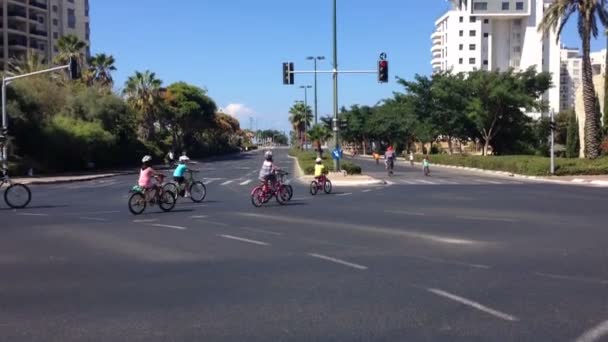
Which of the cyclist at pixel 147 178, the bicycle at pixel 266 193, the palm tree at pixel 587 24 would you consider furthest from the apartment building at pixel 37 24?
the cyclist at pixel 147 178

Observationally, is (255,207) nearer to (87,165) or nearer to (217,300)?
(217,300)

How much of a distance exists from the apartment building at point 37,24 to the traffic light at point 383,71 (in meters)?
54.2

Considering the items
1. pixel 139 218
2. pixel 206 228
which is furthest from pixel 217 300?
pixel 139 218

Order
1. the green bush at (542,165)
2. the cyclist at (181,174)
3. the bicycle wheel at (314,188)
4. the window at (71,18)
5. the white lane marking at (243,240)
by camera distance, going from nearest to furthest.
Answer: the white lane marking at (243,240)
the cyclist at (181,174)
the bicycle wheel at (314,188)
the green bush at (542,165)
the window at (71,18)

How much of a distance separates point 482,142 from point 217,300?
59.5m

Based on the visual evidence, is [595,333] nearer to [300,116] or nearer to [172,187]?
[172,187]

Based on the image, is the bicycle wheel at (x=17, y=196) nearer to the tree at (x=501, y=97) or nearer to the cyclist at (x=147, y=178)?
the cyclist at (x=147, y=178)

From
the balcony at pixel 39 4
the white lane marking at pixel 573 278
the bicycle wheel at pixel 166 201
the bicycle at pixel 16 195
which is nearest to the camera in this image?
the white lane marking at pixel 573 278

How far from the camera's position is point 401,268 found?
10.0 metres

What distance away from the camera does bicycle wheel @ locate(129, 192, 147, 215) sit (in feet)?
60.4

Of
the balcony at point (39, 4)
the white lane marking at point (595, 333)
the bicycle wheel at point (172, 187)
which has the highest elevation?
the balcony at point (39, 4)

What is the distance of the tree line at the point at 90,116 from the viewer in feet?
156

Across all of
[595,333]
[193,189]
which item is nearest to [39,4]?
[193,189]

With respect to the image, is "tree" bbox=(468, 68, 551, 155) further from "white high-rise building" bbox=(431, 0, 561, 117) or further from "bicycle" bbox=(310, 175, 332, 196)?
"white high-rise building" bbox=(431, 0, 561, 117)
